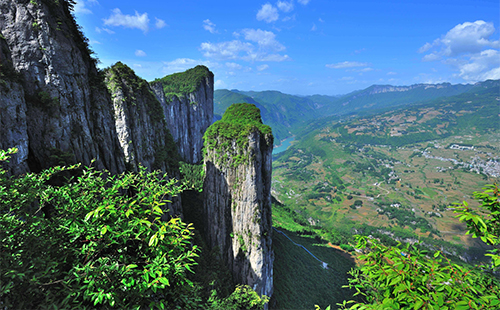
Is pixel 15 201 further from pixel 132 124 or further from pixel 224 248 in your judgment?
pixel 224 248

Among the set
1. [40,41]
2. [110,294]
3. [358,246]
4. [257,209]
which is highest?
[40,41]

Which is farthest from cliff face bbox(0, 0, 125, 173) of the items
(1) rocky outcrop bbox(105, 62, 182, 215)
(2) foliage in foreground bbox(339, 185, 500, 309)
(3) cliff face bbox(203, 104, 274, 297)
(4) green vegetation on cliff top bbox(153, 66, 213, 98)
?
(4) green vegetation on cliff top bbox(153, 66, 213, 98)

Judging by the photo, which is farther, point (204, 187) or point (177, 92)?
point (177, 92)

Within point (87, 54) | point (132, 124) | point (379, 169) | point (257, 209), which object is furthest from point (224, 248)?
point (379, 169)

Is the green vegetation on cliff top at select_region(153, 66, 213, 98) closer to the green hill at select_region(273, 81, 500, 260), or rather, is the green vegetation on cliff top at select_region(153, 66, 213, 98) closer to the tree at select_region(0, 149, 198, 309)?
the tree at select_region(0, 149, 198, 309)

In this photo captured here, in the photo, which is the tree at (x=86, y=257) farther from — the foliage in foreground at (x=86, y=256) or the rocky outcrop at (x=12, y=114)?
the rocky outcrop at (x=12, y=114)

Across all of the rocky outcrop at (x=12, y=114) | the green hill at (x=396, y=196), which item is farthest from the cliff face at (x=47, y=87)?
the green hill at (x=396, y=196)
